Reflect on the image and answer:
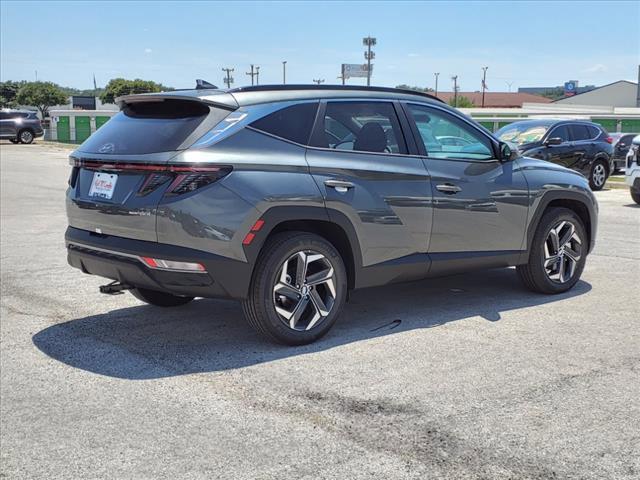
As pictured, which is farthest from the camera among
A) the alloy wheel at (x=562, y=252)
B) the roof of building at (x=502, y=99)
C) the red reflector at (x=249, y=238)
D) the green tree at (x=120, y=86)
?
the roof of building at (x=502, y=99)

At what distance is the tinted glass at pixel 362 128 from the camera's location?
5.30 metres

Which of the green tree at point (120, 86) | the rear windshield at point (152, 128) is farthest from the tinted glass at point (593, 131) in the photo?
the green tree at point (120, 86)

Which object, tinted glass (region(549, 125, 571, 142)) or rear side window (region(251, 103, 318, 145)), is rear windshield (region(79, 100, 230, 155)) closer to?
rear side window (region(251, 103, 318, 145))

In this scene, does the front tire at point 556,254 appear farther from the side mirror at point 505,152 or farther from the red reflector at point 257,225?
the red reflector at point 257,225

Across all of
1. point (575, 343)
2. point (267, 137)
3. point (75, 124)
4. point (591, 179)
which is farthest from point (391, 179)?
point (75, 124)

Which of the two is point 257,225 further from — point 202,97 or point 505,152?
point 505,152

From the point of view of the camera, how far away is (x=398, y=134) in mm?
5648

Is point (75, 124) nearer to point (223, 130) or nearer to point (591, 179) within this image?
point (591, 179)

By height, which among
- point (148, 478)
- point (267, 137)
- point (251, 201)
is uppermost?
point (267, 137)

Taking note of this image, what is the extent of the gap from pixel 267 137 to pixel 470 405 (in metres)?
2.18

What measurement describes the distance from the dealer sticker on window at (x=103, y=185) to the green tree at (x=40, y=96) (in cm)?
10724

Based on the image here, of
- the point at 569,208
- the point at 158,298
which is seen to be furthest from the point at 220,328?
the point at 569,208

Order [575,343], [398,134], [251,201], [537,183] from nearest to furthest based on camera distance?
[251,201] → [575,343] → [398,134] → [537,183]

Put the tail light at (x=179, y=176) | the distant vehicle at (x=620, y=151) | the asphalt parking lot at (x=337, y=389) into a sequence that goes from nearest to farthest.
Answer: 1. the asphalt parking lot at (x=337, y=389)
2. the tail light at (x=179, y=176)
3. the distant vehicle at (x=620, y=151)
